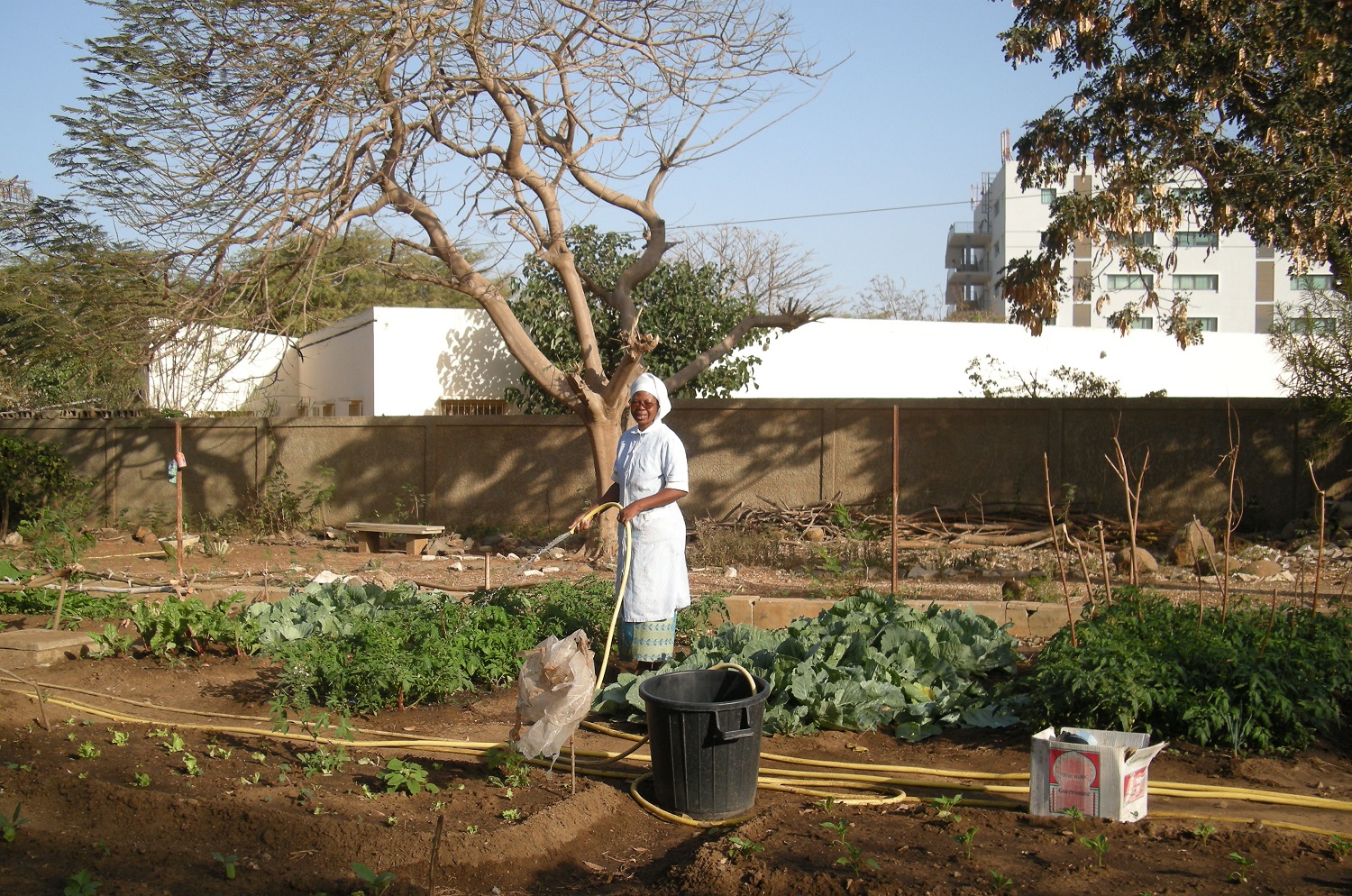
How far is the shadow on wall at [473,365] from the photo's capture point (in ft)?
65.1

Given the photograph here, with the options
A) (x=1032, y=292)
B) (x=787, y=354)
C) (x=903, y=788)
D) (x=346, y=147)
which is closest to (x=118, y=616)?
(x=346, y=147)

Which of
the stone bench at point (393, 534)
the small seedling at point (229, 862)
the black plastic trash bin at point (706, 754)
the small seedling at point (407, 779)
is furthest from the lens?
the stone bench at point (393, 534)

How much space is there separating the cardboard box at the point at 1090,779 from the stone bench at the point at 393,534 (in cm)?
948

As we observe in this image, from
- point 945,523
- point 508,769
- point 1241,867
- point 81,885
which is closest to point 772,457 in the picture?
point 945,523

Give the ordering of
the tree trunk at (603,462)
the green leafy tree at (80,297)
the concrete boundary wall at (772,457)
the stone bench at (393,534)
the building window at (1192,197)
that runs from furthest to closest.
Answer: the stone bench at (393,534) < the concrete boundary wall at (772,457) < the building window at (1192,197) < the tree trunk at (603,462) < the green leafy tree at (80,297)

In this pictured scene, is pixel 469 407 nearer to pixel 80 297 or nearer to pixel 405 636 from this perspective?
pixel 80 297

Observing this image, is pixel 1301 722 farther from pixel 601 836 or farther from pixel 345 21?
pixel 345 21

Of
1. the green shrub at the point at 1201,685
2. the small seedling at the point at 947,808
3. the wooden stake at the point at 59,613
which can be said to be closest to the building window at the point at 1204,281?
the green shrub at the point at 1201,685

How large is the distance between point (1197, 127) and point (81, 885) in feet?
39.7

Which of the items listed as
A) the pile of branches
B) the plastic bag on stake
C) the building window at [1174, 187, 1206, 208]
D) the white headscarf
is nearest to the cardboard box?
the plastic bag on stake

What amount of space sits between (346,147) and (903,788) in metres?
7.61

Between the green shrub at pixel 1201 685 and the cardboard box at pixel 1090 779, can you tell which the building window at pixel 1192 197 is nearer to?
the green shrub at pixel 1201 685

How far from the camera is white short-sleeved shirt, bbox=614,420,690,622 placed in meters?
5.73

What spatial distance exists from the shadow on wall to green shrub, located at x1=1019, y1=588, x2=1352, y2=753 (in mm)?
15719
